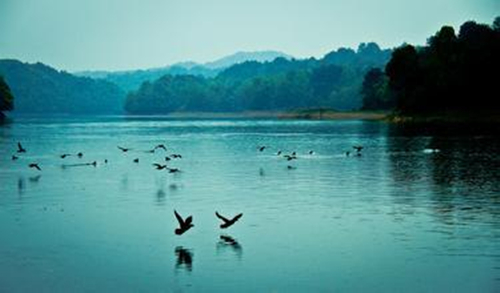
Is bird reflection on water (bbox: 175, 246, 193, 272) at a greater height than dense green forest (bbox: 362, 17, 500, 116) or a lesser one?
lesser

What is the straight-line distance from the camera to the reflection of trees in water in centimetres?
4003

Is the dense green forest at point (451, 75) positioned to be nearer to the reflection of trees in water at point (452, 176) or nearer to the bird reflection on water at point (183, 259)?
the reflection of trees in water at point (452, 176)

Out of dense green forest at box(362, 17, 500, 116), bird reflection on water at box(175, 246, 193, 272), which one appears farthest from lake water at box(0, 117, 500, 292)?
Answer: dense green forest at box(362, 17, 500, 116)

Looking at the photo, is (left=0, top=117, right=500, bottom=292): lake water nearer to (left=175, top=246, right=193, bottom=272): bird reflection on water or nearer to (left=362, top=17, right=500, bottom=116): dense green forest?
(left=175, top=246, right=193, bottom=272): bird reflection on water

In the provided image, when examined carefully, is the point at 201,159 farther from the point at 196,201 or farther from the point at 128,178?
the point at 196,201

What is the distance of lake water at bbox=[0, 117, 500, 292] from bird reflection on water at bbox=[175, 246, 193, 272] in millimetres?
86

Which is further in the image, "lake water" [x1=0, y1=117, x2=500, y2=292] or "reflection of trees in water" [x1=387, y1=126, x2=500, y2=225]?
"reflection of trees in water" [x1=387, y1=126, x2=500, y2=225]

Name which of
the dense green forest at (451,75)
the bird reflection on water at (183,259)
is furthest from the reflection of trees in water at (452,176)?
the dense green forest at (451,75)

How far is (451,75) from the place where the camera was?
490 ft

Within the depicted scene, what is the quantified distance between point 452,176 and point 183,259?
110ft

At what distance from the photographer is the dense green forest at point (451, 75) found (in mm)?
144125

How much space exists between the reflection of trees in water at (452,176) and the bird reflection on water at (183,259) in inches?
552

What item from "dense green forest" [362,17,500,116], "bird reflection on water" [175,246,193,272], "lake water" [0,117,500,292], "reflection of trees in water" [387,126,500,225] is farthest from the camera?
"dense green forest" [362,17,500,116]

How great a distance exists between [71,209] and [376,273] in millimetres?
22257
